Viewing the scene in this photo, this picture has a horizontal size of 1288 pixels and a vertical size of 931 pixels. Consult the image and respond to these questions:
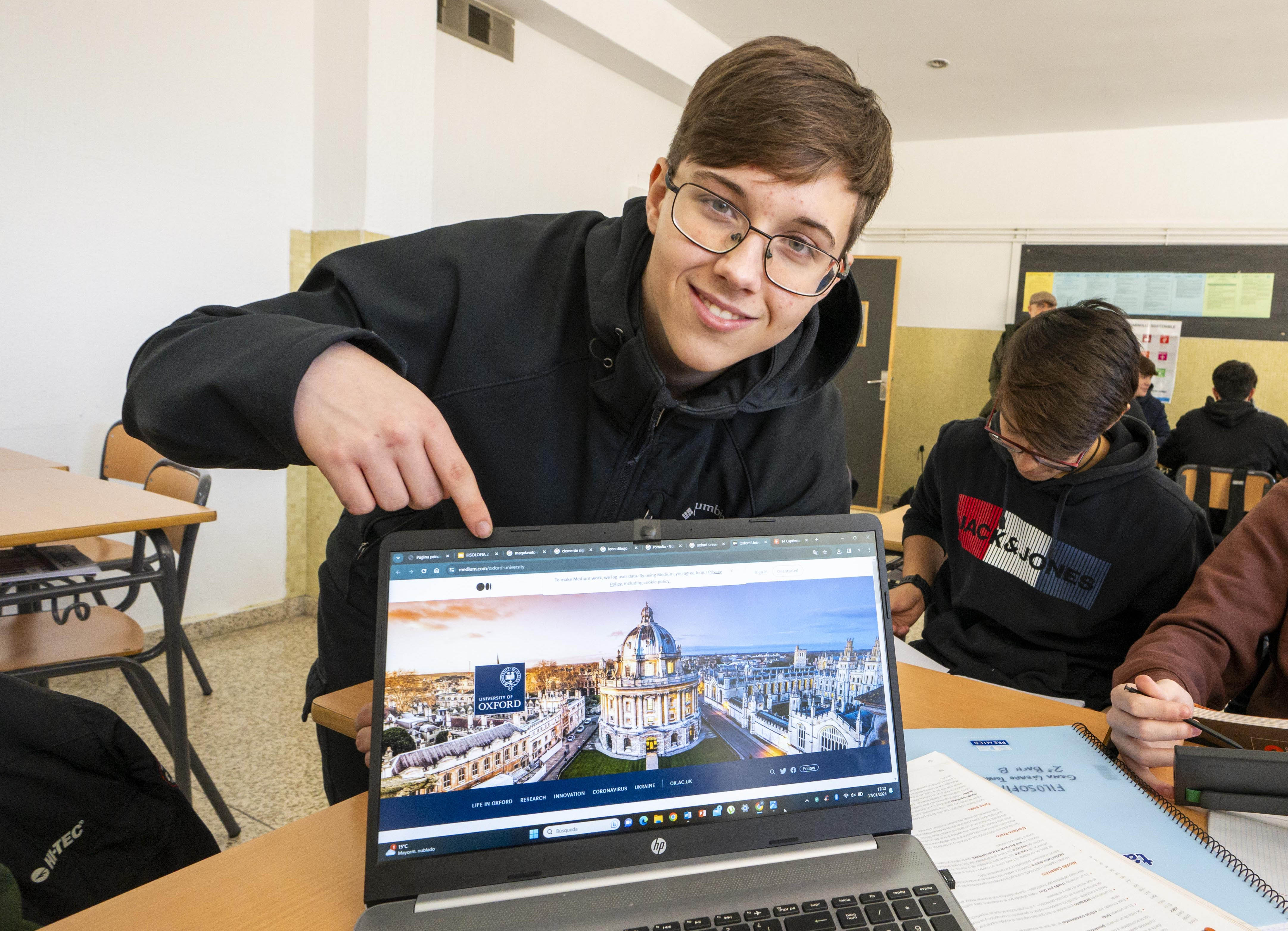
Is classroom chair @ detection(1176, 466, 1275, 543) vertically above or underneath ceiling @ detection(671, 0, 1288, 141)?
underneath

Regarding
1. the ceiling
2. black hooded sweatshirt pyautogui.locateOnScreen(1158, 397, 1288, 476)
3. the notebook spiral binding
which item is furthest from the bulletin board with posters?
the notebook spiral binding

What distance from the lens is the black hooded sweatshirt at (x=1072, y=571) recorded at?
4.85 ft

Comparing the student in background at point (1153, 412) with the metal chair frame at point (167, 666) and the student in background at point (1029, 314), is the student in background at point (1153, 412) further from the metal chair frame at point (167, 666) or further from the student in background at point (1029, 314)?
the metal chair frame at point (167, 666)

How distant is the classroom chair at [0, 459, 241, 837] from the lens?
183cm

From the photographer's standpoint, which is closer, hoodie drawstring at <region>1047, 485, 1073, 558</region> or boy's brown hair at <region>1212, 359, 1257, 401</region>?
hoodie drawstring at <region>1047, 485, 1073, 558</region>

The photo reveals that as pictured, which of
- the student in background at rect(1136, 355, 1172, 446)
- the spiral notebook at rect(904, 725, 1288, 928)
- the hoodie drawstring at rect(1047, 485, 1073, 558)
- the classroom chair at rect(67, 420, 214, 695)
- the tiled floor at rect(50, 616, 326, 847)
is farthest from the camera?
the student in background at rect(1136, 355, 1172, 446)

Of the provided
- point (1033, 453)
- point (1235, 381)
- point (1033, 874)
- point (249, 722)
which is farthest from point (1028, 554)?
point (1235, 381)

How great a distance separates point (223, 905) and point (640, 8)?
14.8ft

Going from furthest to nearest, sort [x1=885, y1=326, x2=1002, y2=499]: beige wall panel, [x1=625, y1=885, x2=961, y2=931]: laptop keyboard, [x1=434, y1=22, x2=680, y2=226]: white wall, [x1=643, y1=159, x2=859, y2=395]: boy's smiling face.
A: [x1=885, y1=326, x2=1002, y2=499]: beige wall panel < [x1=434, y1=22, x2=680, y2=226]: white wall < [x1=643, y1=159, x2=859, y2=395]: boy's smiling face < [x1=625, y1=885, x2=961, y2=931]: laptop keyboard

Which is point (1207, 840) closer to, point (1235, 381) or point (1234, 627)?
point (1234, 627)

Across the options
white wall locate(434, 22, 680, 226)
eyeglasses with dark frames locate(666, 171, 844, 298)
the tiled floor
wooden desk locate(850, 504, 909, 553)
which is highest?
white wall locate(434, 22, 680, 226)

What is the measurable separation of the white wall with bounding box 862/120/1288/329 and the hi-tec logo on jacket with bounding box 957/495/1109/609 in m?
5.28

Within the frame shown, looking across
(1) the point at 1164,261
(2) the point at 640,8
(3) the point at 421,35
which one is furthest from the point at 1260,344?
(3) the point at 421,35

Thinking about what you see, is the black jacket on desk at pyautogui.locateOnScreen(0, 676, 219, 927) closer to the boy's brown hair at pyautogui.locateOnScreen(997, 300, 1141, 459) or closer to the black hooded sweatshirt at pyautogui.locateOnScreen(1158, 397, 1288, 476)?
the boy's brown hair at pyautogui.locateOnScreen(997, 300, 1141, 459)
